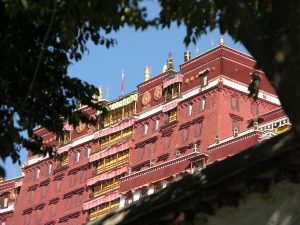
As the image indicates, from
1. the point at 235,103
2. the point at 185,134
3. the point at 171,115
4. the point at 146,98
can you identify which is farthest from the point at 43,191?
→ the point at 235,103

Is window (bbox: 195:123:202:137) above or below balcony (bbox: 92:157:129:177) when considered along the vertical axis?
below

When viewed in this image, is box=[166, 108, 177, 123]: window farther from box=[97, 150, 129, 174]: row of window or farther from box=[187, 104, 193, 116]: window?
box=[97, 150, 129, 174]: row of window

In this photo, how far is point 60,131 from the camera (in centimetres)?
1681

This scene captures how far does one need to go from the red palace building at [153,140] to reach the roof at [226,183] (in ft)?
148

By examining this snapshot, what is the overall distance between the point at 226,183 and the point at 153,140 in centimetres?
6053

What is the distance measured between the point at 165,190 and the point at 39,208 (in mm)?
71135

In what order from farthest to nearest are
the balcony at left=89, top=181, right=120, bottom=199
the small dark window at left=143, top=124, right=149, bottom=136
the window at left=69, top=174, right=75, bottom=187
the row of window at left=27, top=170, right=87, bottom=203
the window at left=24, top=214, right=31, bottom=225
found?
the window at left=24, top=214, right=31, bottom=225, the window at left=69, top=174, right=75, bottom=187, the row of window at left=27, top=170, right=87, bottom=203, the small dark window at left=143, top=124, right=149, bottom=136, the balcony at left=89, top=181, right=120, bottom=199

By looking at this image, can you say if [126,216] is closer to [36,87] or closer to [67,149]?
[36,87]

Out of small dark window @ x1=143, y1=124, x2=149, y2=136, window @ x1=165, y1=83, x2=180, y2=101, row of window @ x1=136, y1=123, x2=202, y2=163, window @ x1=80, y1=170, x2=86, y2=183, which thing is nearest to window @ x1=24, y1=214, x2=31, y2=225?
window @ x1=80, y1=170, x2=86, y2=183

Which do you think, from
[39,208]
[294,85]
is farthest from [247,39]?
[39,208]

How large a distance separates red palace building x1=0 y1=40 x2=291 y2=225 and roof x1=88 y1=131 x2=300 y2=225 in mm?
45254

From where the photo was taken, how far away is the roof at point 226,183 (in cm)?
988

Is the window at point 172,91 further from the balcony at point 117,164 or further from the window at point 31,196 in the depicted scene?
the window at point 31,196

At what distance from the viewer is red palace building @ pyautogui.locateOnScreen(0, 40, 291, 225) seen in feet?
209
